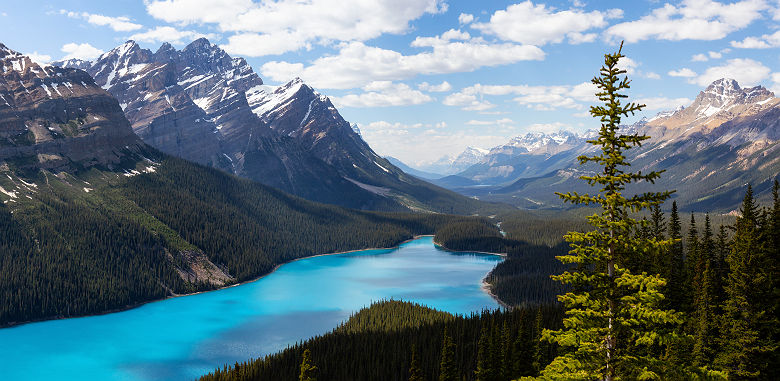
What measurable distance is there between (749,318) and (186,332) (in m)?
128

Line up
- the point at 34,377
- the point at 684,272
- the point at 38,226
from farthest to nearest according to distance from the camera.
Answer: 1. the point at 38,226
2. the point at 34,377
3. the point at 684,272

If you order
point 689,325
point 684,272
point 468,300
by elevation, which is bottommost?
point 468,300

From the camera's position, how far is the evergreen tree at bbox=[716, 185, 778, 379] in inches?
2053

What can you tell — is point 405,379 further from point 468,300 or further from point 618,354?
point 468,300

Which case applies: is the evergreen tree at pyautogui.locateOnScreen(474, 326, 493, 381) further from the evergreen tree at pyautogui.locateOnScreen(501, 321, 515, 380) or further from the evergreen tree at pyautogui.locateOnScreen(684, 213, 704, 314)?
the evergreen tree at pyautogui.locateOnScreen(684, 213, 704, 314)

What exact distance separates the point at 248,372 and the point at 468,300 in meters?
101

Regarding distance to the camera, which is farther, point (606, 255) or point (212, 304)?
point (212, 304)

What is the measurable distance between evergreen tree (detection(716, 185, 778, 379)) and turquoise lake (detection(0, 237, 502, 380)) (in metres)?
→ 94.6

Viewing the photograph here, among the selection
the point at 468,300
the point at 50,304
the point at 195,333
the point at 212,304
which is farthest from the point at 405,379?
the point at 50,304

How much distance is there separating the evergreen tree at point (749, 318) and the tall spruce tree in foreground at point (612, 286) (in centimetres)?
3983

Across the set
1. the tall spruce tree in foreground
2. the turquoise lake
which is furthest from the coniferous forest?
the turquoise lake

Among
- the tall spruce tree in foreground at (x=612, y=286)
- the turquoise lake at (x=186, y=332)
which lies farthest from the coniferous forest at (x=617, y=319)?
the turquoise lake at (x=186, y=332)

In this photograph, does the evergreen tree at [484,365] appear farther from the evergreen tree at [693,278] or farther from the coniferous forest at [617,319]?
the evergreen tree at [693,278]

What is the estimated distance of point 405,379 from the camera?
92500 millimetres
